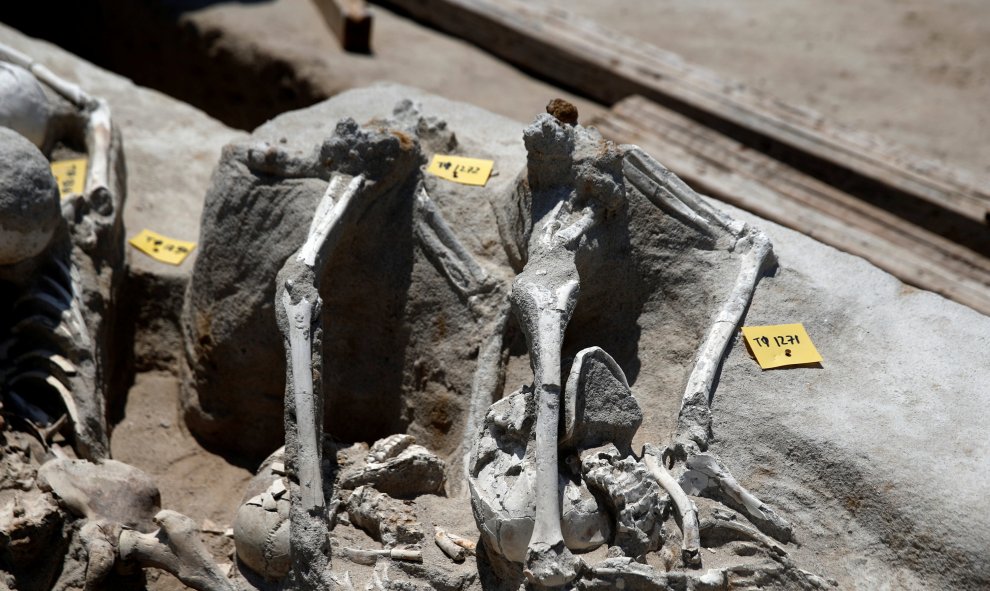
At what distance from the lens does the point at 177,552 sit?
361 cm

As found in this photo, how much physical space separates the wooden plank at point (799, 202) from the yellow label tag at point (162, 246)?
2739mm

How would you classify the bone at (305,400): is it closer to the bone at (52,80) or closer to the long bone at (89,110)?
the long bone at (89,110)

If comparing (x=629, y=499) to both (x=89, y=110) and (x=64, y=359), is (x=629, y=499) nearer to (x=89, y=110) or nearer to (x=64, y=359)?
(x=64, y=359)

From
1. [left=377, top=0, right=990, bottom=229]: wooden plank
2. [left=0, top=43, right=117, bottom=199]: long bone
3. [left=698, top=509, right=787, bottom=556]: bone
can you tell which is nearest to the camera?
[left=698, top=509, right=787, bottom=556]: bone

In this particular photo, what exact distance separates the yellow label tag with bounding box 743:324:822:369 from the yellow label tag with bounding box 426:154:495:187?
1.26 m

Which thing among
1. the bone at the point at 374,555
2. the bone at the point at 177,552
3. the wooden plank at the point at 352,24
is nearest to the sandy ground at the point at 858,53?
the wooden plank at the point at 352,24

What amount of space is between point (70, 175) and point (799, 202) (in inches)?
150

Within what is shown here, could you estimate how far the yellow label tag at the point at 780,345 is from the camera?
359cm

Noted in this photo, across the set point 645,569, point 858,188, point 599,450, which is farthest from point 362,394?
point 858,188

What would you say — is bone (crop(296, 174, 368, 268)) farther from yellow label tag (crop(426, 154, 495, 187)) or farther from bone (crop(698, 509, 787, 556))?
bone (crop(698, 509, 787, 556))

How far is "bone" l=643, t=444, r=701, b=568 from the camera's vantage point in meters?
3.14

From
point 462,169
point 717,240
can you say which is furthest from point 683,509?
point 462,169

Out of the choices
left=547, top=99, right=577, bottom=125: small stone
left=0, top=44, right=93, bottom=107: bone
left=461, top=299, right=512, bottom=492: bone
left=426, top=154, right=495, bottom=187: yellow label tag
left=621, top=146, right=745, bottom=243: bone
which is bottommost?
left=461, top=299, right=512, bottom=492: bone

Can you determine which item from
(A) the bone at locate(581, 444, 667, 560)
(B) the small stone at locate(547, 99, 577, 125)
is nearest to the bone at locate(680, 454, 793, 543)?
(A) the bone at locate(581, 444, 667, 560)
